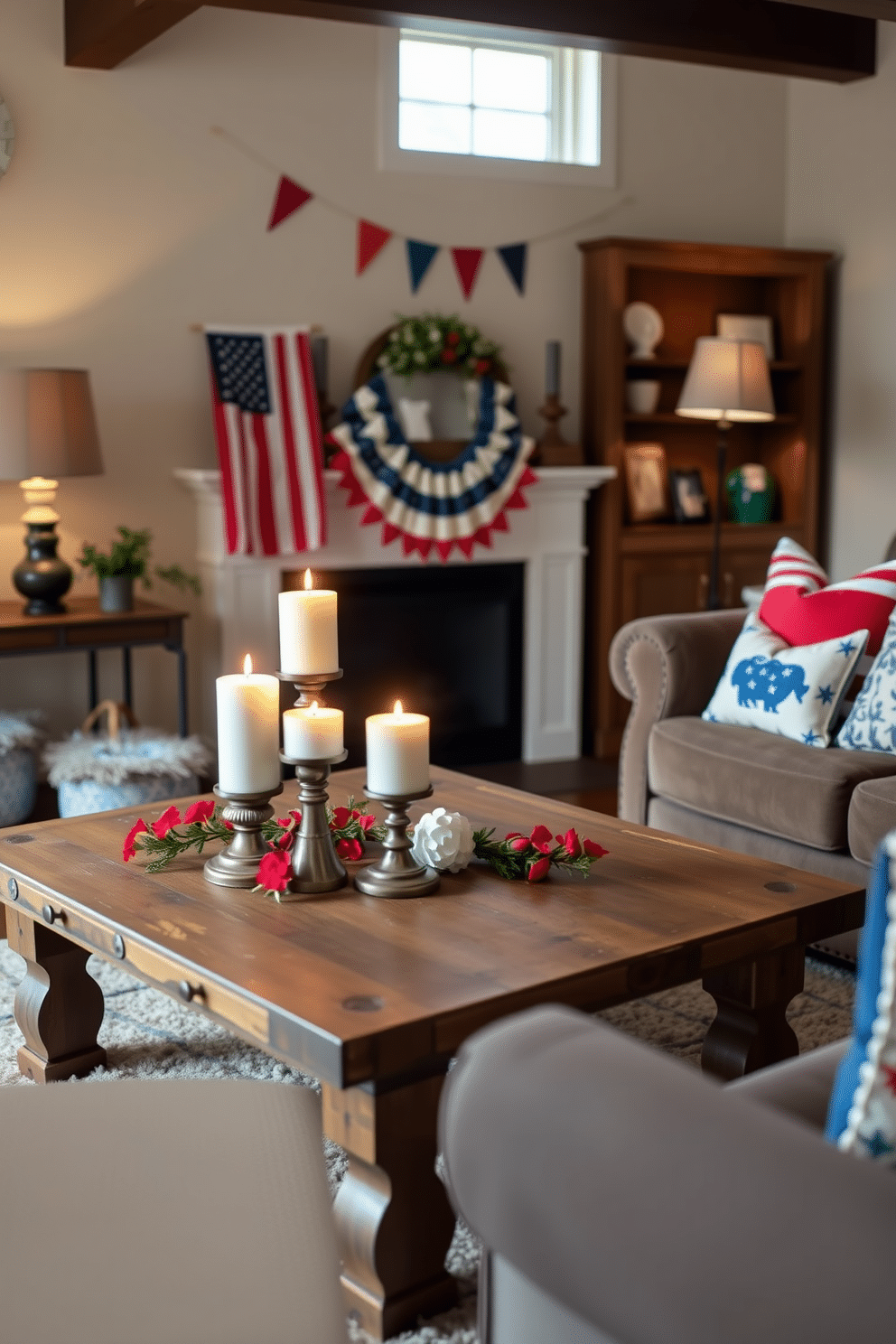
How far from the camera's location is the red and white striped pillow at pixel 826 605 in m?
3.28

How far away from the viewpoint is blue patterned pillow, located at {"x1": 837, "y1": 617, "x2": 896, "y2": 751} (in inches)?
122

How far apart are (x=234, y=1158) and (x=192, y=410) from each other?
3.67 m

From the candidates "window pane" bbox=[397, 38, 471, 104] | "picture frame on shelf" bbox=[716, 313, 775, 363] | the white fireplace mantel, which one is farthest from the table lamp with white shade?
"window pane" bbox=[397, 38, 471, 104]

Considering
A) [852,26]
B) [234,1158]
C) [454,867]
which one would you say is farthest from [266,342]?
[234,1158]

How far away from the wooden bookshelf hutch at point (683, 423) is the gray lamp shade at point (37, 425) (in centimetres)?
206

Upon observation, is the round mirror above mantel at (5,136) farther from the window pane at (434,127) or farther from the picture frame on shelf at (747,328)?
the picture frame on shelf at (747,328)

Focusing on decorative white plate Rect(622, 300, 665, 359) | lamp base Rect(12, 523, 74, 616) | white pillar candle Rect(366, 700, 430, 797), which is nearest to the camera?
white pillar candle Rect(366, 700, 430, 797)

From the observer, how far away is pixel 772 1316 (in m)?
0.93

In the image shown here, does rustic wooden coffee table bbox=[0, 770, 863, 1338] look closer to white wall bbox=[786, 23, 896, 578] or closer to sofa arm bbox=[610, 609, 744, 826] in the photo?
sofa arm bbox=[610, 609, 744, 826]

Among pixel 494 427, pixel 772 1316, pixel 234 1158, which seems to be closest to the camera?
pixel 772 1316

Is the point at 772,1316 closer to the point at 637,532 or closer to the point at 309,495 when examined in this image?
the point at 309,495

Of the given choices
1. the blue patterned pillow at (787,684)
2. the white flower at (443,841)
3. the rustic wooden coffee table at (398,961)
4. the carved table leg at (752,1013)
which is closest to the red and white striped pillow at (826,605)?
the blue patterned pillow at (787,684)

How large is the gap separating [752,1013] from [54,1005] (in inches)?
47.3

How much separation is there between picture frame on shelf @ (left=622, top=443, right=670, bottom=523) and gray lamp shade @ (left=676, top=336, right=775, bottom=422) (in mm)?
415
